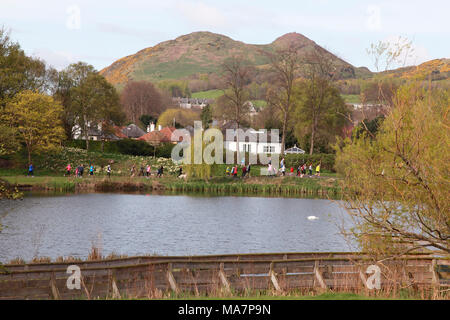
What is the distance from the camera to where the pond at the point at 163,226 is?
28469mm

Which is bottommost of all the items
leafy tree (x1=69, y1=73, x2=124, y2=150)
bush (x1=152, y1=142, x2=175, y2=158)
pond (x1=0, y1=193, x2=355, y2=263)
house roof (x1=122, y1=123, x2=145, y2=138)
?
pond (x1=0, y1=193, x2=355, y2=263)

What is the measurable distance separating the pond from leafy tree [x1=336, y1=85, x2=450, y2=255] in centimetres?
1233

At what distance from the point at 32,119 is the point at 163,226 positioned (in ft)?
123

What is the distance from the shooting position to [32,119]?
67.7 m

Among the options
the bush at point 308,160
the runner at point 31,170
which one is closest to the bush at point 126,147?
the runner at point 31,170

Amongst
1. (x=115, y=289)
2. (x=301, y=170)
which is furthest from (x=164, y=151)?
(x=115, y=289)

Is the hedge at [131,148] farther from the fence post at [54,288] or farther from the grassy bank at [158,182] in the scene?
the fence post at [54,288]

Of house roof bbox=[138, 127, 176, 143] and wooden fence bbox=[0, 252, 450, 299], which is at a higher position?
house roof bbox=[138, 127, 176, 143]

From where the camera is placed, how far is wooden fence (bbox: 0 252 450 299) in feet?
46.9

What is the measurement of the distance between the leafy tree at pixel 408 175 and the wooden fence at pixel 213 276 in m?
1.27

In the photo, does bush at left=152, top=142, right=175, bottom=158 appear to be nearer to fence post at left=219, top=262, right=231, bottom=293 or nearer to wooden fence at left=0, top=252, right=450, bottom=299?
wooden fence at left=0, top=252, right=450, bottom=299

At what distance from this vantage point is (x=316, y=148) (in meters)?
89.5

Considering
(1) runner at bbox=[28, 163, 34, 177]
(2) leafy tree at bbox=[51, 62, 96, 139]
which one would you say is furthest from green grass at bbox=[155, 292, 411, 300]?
(2) leafy tree at bbox=[51, 62, 96, 139]
